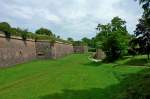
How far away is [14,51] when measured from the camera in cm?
3366

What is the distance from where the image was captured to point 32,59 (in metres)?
41.0

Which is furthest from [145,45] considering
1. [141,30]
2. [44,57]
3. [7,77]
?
[7,77]

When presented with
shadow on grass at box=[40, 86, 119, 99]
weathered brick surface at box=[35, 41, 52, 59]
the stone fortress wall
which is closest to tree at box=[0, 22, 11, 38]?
the stone fortress wall

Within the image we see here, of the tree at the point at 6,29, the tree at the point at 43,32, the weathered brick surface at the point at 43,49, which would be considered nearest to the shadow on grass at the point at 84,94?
the tree at the point at 6,29

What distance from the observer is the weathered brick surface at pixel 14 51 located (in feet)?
98.0

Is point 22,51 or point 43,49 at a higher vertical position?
point 43,49

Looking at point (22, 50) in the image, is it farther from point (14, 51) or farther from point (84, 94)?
point (84, 94)

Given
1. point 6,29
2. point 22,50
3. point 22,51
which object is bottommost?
point 22,51

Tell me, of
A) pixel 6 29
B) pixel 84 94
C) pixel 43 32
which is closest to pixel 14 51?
pixel 6 29

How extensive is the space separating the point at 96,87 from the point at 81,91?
6.03ft

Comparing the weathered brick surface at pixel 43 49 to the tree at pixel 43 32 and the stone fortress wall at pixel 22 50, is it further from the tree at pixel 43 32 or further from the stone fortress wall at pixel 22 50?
the tree at pixel 43 32

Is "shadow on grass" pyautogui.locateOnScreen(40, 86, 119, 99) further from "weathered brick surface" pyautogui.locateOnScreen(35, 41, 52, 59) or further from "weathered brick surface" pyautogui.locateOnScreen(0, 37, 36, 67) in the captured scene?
"weathered brick surface" pyautogui.locateOnScreen(35, 41, 52, 59)

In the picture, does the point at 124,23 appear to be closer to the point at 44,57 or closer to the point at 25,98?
the point at 44,57

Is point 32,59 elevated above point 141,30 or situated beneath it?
situated beneath
